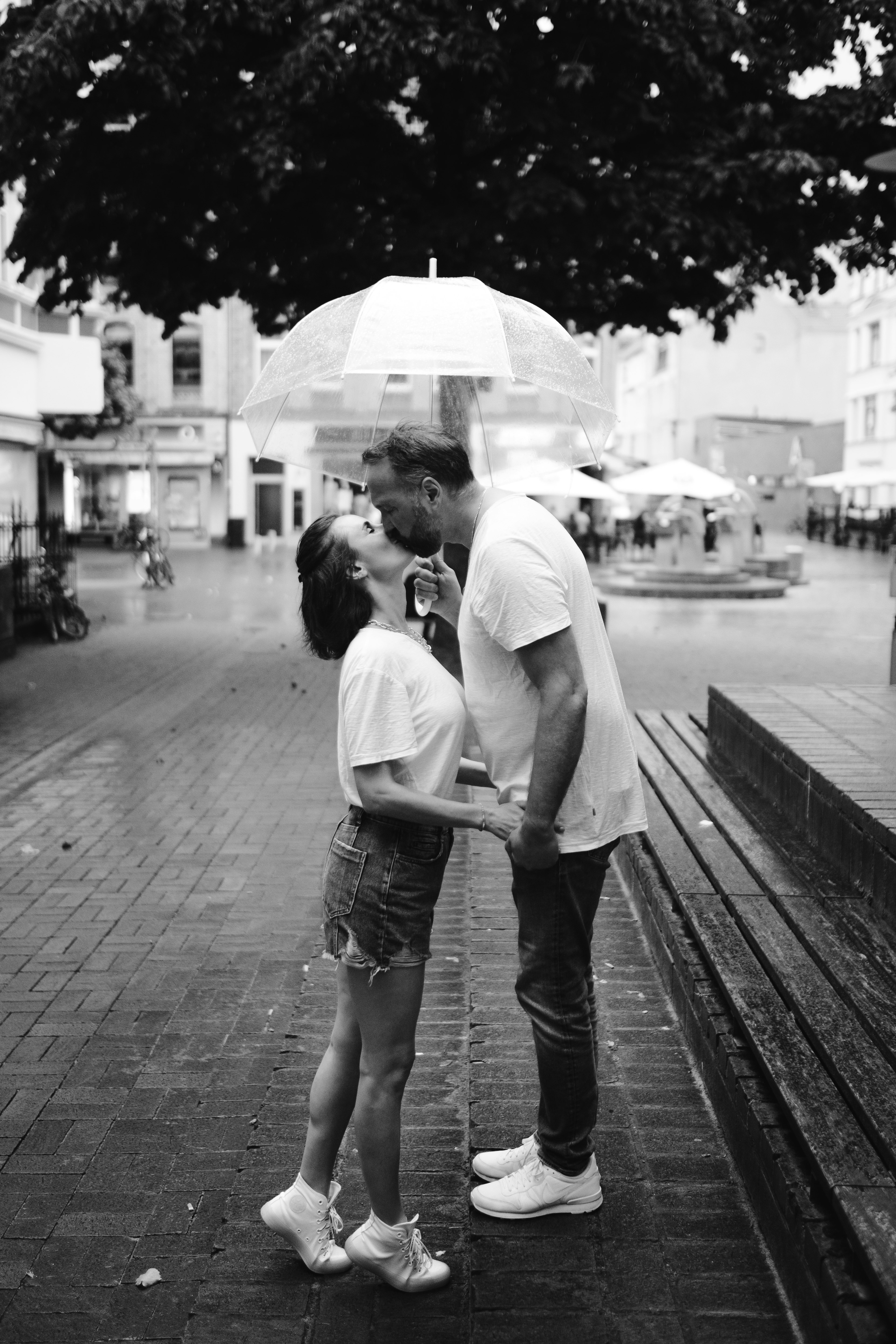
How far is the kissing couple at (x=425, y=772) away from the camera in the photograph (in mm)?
3053

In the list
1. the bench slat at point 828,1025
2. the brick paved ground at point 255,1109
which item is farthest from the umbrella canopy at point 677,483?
the bench slat at point 828,1025

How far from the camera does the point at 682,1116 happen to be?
159 inches

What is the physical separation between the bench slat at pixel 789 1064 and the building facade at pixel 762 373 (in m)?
68.5

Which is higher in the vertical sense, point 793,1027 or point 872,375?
point 872,375

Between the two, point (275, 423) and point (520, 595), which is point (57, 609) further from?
point (520, 595)

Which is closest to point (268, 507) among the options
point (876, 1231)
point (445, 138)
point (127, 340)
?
point (127, 340)

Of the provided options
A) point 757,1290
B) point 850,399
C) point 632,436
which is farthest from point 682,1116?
point 632,436

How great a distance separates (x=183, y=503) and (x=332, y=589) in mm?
48633

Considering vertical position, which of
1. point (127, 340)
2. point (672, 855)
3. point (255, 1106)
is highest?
point (127, 340)

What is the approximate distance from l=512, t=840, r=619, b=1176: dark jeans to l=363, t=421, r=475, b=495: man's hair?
0.86 metres

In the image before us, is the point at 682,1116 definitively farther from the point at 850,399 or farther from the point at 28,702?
the point at 850,399

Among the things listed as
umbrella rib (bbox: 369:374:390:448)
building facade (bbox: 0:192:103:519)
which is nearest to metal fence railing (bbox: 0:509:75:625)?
building facade (bbox: 0:192:103:519)

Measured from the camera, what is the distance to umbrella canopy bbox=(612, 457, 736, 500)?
28.3m

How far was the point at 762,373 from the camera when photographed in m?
74.4
